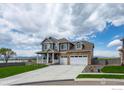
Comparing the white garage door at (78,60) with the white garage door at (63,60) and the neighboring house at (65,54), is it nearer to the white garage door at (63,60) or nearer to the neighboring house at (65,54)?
the neighboring house at (65,54)

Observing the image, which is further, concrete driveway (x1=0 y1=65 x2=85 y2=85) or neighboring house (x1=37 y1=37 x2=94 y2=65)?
neighboring house (x1=37 y1=37 x2=94 y2=65)

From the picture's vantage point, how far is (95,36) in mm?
10547

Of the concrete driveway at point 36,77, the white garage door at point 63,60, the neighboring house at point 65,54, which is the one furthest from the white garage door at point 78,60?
the concrete driveway at point 36,77

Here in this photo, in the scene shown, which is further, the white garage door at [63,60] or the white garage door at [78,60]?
the white garage door at [63,60]

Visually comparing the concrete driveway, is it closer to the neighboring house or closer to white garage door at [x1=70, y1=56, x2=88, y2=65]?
the neighboring house

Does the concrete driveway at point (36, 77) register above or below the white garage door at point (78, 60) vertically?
below

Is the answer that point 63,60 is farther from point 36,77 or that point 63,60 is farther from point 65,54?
point 36,77

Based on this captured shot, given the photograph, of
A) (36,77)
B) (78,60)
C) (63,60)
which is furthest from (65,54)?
(36,77)

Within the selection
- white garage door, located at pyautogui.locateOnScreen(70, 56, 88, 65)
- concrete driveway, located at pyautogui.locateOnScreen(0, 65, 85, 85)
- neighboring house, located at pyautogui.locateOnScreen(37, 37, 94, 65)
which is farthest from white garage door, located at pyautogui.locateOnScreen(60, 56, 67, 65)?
concrete driveway, located at pyautogui.locateOnScreen(0, 65, 85, 85)

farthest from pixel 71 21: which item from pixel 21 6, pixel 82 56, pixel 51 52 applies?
pixel 51 52

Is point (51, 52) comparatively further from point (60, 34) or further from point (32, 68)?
point (60, 34)
